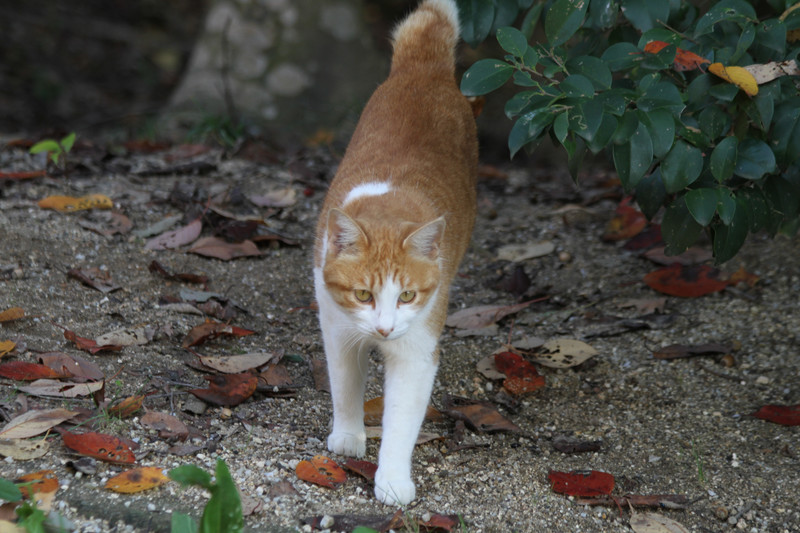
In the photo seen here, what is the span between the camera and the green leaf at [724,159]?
2.71 metres

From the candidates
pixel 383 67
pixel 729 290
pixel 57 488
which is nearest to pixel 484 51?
pixel 383 67

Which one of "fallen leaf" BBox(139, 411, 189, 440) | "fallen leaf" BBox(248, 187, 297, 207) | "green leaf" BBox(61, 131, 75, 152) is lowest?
"fallen leaf" BBox(139, 411, 189, 440)

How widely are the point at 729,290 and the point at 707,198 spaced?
153 cm

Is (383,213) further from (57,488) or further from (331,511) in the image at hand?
(57,488)

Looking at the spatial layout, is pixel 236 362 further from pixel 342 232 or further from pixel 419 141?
pixel 419 141

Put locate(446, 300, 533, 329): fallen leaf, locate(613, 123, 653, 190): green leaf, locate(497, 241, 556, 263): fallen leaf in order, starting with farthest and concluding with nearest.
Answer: locate(497, 241, 556, 263): fallen leaf, locate(446, 300, 533, 329): fallen leaf, locate(613, 123, 653, 190): green leaf

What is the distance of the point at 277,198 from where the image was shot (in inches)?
192

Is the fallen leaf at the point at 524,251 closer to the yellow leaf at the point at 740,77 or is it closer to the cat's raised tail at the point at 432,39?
the cat's raised tail at the point at 432,39

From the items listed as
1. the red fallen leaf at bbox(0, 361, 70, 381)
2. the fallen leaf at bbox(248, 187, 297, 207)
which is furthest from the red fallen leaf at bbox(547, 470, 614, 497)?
the fallen leaf at bbox(248, 187, 297, 207)

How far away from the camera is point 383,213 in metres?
2.80

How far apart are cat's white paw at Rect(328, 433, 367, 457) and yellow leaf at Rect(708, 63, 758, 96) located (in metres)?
1.71

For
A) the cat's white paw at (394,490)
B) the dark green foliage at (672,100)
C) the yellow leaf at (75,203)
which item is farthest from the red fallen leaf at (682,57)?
the yellow leaf at (75,203)

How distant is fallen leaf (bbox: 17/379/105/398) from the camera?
2740mm

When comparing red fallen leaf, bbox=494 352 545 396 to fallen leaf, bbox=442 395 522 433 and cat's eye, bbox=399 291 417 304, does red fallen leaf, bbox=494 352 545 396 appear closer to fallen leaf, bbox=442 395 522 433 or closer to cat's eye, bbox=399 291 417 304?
fallen leaf, bbox=442 395 522 433
